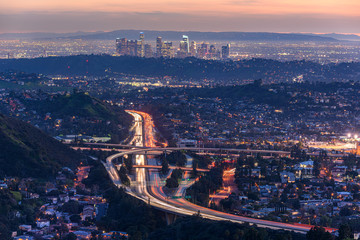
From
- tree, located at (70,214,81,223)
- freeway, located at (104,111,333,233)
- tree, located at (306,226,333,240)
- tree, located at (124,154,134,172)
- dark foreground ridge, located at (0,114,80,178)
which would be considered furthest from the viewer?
tree, located at (124,154,134,172)

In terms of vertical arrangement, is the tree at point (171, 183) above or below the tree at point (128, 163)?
above

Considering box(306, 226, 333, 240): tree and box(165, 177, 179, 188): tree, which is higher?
box(306, 226, 333, 240): tree

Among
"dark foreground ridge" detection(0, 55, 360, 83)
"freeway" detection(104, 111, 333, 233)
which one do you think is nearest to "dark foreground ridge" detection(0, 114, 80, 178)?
"freeway" detection(104, 111, 333, 233)

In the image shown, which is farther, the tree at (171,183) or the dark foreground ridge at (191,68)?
the dark foreground ridge at (191,68)

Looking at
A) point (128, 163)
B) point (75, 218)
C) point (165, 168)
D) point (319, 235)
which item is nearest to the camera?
point (319, 235)

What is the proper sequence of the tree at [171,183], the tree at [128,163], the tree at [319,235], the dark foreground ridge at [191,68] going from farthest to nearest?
the dark foreground ridge at [191,68]
the tree at [128,163]
the tree at [171,183]
the tree at [319,235]

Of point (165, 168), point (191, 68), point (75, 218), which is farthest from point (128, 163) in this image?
point (191, 68)

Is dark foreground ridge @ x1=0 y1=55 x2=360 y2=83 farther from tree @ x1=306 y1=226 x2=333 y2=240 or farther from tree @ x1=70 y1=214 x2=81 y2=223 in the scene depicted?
tree @ x1=306 y1=226 x2=333 y2=240

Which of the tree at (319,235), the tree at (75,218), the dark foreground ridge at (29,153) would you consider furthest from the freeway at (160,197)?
the tree at (75,218)

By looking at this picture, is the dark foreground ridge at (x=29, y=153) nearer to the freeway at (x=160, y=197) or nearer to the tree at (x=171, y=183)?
the freeway at (x=160, y=197)

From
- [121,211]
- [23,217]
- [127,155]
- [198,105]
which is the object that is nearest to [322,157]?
[127,155]

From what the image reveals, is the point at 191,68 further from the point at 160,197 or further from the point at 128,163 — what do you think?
the point at 160,197

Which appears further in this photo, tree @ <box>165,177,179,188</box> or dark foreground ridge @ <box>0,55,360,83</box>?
dark foreground ridge @ <box>0,55,360,83</box>
